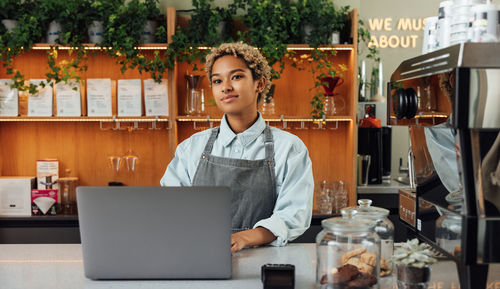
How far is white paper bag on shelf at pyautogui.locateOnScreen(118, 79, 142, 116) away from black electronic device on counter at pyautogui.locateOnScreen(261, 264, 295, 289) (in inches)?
102

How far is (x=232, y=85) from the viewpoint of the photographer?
201 cm

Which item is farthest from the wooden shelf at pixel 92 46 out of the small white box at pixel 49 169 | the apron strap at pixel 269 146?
the apron strap at pixel 269 146

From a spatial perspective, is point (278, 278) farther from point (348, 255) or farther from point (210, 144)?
point (210, 144)

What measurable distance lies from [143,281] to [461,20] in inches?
44.4

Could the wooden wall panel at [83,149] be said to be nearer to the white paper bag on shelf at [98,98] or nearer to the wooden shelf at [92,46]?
the white paper bag on shelf at [98,98]

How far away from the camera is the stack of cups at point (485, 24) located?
1.24 meters

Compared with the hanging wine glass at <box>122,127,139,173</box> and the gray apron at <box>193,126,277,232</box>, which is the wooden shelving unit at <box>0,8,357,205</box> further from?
the gray apron at <box>193,126,277,232</box>

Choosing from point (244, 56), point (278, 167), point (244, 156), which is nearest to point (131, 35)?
point (244, 56)

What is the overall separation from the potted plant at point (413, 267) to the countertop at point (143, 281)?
0.08 m

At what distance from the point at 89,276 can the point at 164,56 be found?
2593 mm

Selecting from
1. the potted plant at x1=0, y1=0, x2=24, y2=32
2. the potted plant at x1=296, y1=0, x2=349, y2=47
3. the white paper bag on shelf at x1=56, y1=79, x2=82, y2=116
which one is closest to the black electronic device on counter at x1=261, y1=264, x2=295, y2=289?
the potted plant at x1=296, y1=0, x2=349, y2=47

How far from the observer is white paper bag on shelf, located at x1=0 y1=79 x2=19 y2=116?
3666 millimetres

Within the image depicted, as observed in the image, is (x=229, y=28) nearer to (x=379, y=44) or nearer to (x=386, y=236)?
(x=379, y=44)

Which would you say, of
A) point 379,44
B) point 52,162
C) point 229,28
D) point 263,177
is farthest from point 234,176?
point 379,44
